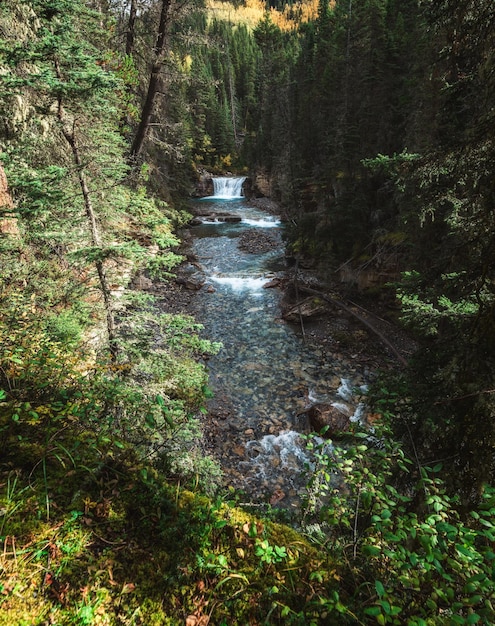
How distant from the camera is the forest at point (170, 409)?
5.36 feet

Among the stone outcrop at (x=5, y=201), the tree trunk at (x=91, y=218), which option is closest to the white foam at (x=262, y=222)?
the stone outcrop at (x=5, y=201)

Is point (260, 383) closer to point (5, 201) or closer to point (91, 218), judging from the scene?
point (91, 218)

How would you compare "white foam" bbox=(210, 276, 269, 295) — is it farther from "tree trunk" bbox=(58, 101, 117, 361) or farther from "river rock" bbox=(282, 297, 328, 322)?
"tree trunk" bbox=(58, 101, 117, 361)

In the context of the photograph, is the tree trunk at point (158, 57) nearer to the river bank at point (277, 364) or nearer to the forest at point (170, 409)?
the forest at point (170, 409)

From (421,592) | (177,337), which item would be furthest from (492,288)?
(177,337)

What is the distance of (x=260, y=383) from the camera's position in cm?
1103

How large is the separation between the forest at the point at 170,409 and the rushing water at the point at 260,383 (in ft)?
5.18

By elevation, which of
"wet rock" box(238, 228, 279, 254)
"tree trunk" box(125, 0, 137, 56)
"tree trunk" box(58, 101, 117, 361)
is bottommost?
"wet rock" box(238, 228, 279, 254)

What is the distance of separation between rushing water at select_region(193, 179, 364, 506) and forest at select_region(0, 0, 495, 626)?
158 cm

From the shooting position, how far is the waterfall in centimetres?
4641

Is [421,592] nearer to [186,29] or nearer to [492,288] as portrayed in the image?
[492,288]

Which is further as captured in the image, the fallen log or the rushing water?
the fallen log

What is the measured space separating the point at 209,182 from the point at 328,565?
49772mm

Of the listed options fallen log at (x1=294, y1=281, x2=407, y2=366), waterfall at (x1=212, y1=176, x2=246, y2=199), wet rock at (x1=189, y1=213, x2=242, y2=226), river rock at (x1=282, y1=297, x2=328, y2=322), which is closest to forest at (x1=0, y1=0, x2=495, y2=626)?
fallen log at (x1=294, y1=281, x2=407, y2=366)
